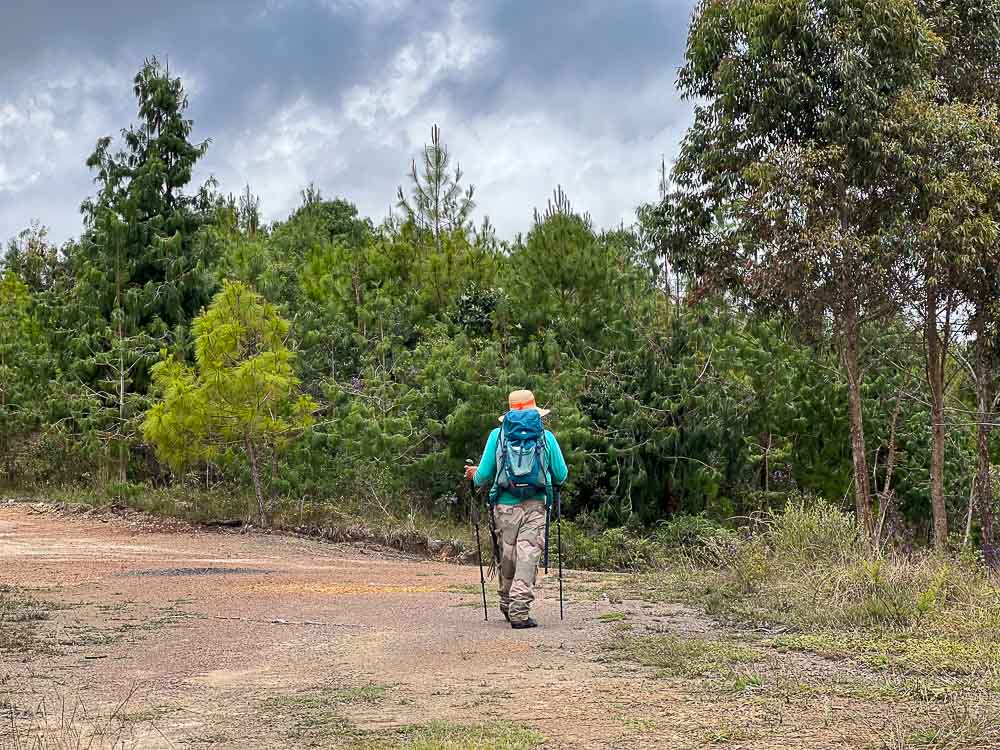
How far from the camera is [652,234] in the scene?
71.2 feet

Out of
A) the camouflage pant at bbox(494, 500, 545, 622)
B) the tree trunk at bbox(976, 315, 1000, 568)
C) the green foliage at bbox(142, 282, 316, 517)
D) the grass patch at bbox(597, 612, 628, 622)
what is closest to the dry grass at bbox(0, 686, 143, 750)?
the camouflage pant at bbox(494, 500, 545, 622)

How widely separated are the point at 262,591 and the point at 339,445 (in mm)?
9336

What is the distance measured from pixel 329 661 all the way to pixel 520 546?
2.09 metres

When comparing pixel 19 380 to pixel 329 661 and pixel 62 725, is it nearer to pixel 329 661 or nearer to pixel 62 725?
pixel 329 661

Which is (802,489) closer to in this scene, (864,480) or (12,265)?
(864,480)

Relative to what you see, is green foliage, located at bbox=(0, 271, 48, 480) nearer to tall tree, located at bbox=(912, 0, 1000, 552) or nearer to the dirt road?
the dirt road

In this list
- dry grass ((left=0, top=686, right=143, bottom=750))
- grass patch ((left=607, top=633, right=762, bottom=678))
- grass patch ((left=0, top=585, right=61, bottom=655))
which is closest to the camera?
dry grass ((left=0, top=686, right=143, bottom=750))

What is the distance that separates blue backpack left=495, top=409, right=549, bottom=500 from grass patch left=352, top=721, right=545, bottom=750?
3.66 meters

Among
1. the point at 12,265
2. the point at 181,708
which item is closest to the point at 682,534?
the point at 181,708

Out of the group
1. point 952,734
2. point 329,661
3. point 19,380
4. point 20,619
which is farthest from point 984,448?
point 19,380

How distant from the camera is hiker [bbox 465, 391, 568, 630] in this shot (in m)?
9.55

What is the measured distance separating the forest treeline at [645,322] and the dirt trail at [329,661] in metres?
6.04

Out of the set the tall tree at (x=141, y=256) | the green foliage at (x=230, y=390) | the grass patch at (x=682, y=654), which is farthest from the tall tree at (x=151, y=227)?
the grass patch at (x=682, y=654)

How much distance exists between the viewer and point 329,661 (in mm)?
8031
